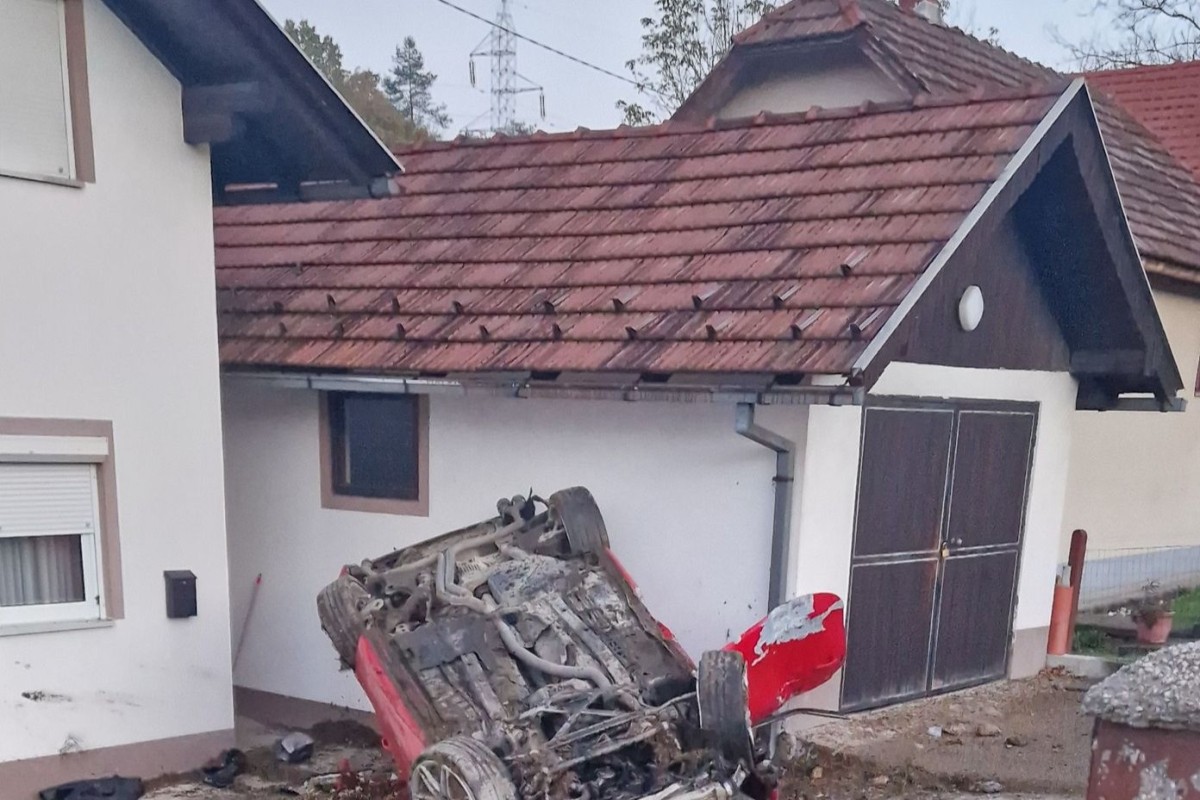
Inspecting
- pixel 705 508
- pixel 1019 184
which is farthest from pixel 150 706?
pixel 1019 184

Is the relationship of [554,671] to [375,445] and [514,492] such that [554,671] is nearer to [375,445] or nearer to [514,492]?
[514,492]

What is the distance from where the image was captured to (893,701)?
6.57 m

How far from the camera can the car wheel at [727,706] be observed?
4.38 meters

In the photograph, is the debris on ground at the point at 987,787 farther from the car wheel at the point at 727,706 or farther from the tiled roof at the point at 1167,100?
the tiled roof at the point at 1167,100

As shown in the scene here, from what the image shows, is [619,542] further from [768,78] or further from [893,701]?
[768,78]

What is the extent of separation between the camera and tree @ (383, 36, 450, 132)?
40156mm

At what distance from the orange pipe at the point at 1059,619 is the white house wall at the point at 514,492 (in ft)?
11.7

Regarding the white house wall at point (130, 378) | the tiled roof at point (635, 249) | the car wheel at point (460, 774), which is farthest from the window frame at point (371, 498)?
the car wheel at point (460, 774)

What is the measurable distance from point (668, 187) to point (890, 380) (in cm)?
226

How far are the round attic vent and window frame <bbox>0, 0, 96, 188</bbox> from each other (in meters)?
5.54

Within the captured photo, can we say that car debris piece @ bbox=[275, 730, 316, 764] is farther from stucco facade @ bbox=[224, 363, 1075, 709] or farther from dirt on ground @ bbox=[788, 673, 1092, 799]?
dirt on ground @ bbox=[788, 673, 1092, 799]

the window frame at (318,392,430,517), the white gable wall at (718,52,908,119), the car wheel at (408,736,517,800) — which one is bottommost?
Result: the car wheel at (408,736,517,800)

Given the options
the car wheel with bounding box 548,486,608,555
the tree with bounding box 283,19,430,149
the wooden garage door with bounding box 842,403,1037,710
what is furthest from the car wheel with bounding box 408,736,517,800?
the tree with bounding box 283,19,430,149

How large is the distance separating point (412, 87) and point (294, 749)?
4015 cm
